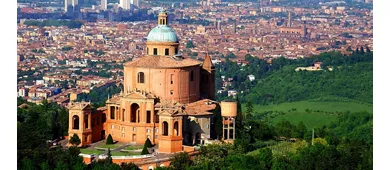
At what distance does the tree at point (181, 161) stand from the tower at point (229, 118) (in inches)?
132

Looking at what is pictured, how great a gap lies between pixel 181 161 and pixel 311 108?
26.9m

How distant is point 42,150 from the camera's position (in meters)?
33.5

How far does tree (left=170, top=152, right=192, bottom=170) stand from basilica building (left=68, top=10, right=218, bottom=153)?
5.57ft

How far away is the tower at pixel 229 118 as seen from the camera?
119 ft

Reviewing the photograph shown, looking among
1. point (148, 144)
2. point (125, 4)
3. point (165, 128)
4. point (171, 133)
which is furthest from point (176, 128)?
point (125, 4)

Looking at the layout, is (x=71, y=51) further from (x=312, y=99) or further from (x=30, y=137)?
(x=30, y=137)

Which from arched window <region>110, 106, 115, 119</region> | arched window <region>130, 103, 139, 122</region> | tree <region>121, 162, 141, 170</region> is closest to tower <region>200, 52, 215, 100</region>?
arched window <region>130, 103, 139, 122</region>

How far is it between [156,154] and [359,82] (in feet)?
108

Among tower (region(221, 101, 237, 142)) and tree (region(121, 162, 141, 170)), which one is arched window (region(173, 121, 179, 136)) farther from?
tree (region(121, 162, 141, 170))

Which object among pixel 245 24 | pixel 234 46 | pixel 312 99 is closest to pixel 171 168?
pixel 312 99

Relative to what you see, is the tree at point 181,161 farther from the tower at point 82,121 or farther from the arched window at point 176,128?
the tower at point 82,121

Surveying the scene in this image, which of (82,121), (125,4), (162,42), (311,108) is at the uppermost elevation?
(125,4)

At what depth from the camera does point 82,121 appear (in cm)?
3619

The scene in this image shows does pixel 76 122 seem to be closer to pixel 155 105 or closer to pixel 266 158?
pixel 155 105
